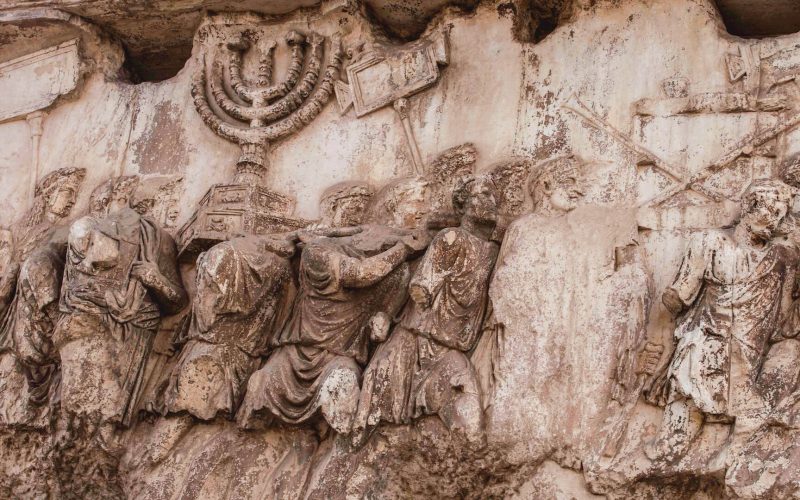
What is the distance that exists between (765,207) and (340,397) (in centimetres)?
282

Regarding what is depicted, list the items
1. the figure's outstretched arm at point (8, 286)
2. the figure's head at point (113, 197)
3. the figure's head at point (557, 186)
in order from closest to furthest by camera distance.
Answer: the figure's head at point (557, 186) → the figure's outstretched arm at point (8, 286) → the figure's head at point (113, 197)

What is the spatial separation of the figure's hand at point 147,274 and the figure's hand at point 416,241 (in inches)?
70.3

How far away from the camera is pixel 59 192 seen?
1195 cm

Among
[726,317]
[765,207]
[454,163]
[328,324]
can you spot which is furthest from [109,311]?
[765,207]

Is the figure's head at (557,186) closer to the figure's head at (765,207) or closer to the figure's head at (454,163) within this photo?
the figure's head at (454,163)

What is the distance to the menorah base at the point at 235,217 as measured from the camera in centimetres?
1094

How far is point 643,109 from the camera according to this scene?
1024 centimetres

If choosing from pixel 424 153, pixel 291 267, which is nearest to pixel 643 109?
pixel 424 153

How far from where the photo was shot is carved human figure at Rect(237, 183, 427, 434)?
9977 mm

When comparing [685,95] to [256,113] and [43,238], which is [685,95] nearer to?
[256,113]

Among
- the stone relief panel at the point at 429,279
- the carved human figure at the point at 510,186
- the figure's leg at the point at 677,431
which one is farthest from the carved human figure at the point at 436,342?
the figure's leg at the point at 677,431

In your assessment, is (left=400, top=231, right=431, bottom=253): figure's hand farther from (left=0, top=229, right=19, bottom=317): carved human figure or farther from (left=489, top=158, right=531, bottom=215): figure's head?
(left=0, top=229, right=19, bottom=317): carved human figure

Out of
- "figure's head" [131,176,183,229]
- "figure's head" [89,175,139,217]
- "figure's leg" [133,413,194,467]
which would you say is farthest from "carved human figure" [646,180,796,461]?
"figure's head" [89,175,139,217]

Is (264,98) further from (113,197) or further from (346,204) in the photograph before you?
(113,197)
